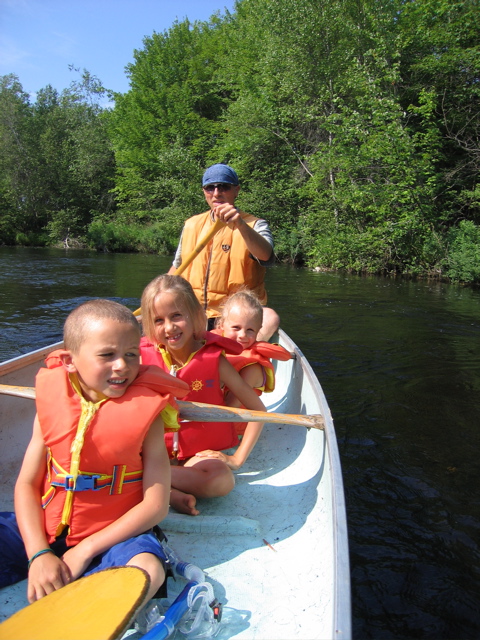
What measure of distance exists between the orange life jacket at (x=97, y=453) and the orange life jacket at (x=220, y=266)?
215 cm

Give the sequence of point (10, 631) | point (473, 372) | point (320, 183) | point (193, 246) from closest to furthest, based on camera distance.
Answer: point (10, 631) < point (193, 246) < point (473, 372) < point (320, 183)

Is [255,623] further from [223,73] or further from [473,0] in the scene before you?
[223,73]

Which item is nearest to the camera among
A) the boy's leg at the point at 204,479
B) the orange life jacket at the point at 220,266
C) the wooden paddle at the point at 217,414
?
the wooden paddle at the point at 217,414

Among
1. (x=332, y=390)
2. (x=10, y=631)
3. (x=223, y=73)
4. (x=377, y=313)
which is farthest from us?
(x=223, y=73)

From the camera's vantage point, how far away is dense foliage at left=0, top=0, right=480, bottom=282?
42.6 ft

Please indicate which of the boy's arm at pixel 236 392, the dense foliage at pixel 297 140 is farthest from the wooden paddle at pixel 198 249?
the dense foliage at pixel 297 140

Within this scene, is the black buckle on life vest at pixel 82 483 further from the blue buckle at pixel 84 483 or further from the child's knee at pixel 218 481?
the child's knee at pixel 218 481

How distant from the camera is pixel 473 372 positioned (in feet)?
16.6

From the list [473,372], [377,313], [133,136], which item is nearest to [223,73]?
[133,136]

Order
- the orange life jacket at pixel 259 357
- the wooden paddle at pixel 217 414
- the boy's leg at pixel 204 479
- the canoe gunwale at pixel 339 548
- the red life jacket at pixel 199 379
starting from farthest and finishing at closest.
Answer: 1. the orange life jacket at pixel 259 357
2. the red life jacket at pixel 199 379
3. the boy's leg at pixel 204 479
4. the wooden paddle at pixel 217 414
5. the canoe gunwale at pixel 339 548

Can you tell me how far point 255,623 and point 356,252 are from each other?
13.4 m

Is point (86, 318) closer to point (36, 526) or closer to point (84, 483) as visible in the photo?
point (84, 483)

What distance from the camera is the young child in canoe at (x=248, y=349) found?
8.89ft

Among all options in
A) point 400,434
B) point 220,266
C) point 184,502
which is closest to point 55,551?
point 184,502
